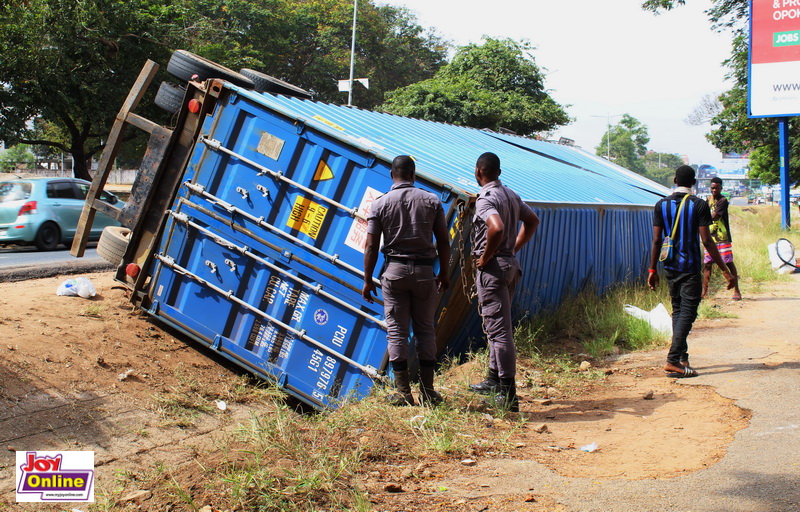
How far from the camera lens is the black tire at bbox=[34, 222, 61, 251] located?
1434 cm

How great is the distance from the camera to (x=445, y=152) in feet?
29.0

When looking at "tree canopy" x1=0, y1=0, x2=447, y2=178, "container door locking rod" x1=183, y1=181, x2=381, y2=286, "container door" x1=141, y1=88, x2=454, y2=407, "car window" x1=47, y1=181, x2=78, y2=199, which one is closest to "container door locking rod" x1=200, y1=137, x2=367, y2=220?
"container door" x1=141, y1=88, x2=454, y2=407

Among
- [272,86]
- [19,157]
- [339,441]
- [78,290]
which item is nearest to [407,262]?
[339,441]

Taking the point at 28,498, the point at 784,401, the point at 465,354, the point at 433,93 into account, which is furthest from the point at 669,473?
the point at 433,93

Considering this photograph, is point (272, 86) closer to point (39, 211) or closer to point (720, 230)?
point (720, 230)

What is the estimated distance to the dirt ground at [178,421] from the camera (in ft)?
13.7

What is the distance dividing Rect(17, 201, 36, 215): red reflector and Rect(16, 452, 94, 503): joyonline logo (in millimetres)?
11416

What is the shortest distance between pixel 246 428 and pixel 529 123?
2302cm

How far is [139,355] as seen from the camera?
7074 mm

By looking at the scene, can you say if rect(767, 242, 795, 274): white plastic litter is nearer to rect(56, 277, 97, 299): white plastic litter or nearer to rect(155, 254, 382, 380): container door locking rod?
rect(155, 254, 382, 380): container door locking rod

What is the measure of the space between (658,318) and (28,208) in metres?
11.9

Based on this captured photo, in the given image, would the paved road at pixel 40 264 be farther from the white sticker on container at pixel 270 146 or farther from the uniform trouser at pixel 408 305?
the uniform trouser at pixel 408 305

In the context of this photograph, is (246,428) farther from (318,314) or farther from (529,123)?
(529,123)

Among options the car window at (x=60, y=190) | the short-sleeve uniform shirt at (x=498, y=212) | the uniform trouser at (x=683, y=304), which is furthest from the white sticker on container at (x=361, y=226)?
the car window at (x=60, y=190)
